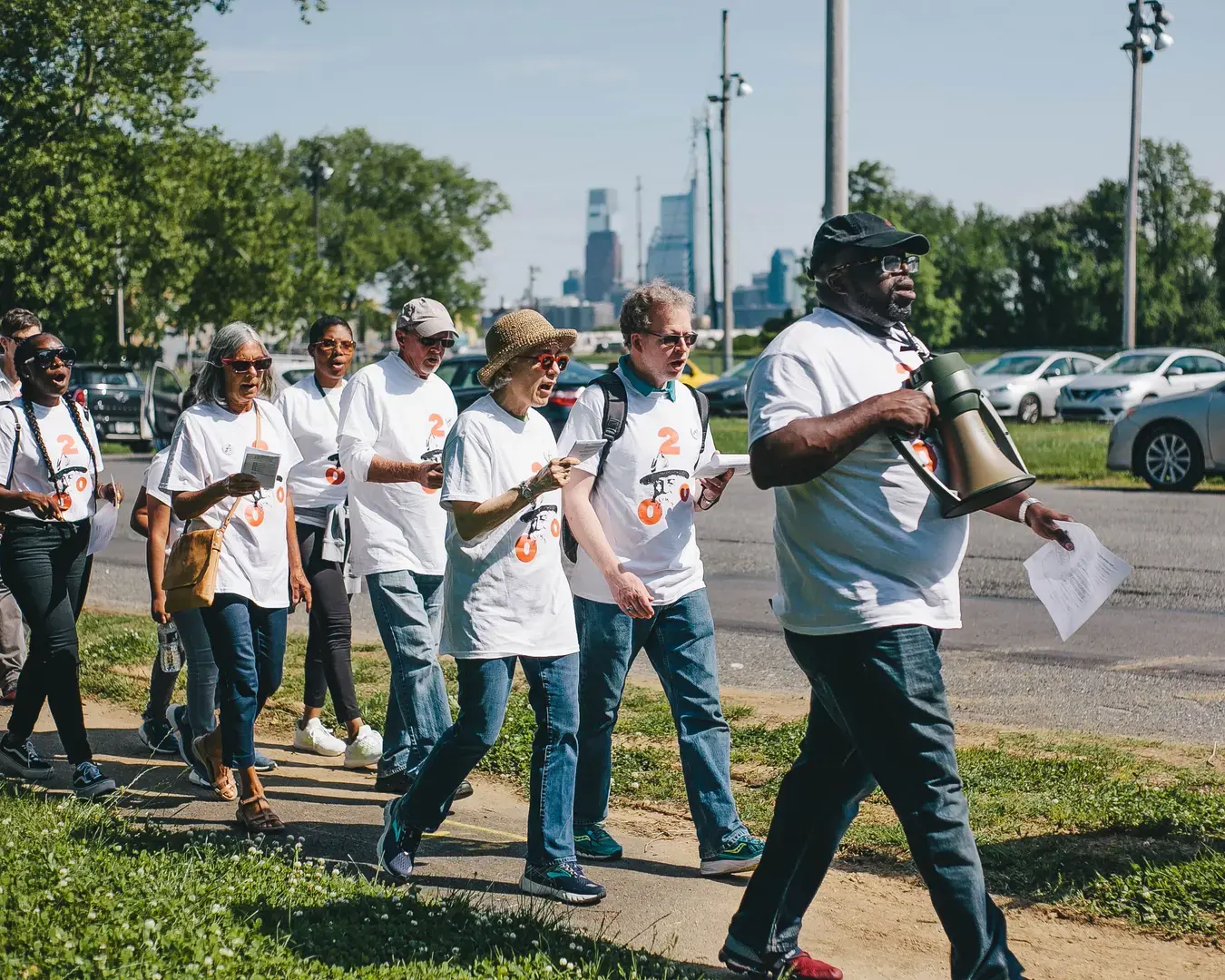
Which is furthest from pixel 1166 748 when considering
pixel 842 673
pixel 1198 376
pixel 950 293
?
pixel 950 293

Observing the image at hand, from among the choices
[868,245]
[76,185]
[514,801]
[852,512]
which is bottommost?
[514,801]

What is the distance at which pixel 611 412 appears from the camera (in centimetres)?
474

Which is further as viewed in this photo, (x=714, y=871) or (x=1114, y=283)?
(x=1114, y=283)

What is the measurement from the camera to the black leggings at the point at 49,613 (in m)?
5.82

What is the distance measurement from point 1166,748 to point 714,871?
7.30 ft

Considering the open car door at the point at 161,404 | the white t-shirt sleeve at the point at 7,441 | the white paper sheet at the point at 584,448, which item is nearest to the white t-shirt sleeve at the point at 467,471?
the white paper sheet at the point at 584,448

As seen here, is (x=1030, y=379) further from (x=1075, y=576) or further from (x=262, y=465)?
(x=1075, y=576)

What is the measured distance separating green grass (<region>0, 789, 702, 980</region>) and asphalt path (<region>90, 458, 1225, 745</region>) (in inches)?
128

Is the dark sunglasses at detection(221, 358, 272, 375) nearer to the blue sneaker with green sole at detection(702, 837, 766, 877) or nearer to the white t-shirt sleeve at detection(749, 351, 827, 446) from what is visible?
the blue sneaker with green sole at detection(702, 837, 766, 877)

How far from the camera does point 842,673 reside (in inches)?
137

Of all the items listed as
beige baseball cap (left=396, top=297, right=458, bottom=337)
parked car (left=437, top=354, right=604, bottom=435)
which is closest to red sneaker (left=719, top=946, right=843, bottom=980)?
beige baseball cap (left=396, top=297, right=458, bottom=337)

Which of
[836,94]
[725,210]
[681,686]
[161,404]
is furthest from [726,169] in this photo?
[681,686]

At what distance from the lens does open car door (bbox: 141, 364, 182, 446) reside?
24.3 metres

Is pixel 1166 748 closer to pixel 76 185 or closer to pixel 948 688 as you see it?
pixel 948 688
